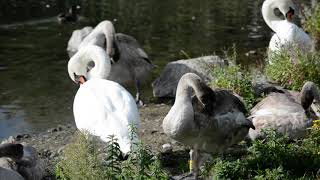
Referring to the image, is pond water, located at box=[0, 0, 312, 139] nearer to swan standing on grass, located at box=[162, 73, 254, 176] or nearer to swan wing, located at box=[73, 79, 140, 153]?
swan wing, located at box=[73, 79, 140, 153]

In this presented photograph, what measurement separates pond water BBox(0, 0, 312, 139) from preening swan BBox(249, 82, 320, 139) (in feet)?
12.1

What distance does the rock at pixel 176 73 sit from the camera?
12.1m

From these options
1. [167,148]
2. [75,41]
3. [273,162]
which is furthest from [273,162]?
[75,41]

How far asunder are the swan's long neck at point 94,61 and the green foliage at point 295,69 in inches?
106

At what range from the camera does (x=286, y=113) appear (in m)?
8.39

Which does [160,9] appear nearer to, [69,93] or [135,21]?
[135,21]

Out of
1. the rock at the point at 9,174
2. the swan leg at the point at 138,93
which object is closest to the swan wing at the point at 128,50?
the swan leg at the point at 138,93

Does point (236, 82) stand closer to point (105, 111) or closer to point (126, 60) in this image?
point (105, 111)

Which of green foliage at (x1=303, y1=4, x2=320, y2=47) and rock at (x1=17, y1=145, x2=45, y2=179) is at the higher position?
rock at (x1=17, y1=145, x2=45, y2=179)

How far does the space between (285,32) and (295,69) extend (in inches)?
85.6

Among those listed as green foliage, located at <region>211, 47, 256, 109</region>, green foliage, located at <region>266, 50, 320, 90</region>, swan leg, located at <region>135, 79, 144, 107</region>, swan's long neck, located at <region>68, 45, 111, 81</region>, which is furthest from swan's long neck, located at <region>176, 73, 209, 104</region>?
swan leg, located at <region>135, 79, 144, 107</region>

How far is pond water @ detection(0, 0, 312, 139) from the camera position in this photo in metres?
11.8

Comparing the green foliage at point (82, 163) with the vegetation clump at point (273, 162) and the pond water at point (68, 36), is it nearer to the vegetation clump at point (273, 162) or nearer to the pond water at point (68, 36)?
the vegetation clump at point (273, 162)

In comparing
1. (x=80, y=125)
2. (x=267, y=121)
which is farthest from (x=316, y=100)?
(x=80, y=125)
